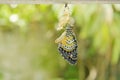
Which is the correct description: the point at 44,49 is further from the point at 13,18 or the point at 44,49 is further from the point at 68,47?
the point at 68,47

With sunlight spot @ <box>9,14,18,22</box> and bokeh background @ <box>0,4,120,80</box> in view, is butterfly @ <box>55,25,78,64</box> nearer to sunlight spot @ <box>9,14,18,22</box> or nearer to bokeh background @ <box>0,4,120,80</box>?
bokeh background @ <box>0,4,120,80</box>

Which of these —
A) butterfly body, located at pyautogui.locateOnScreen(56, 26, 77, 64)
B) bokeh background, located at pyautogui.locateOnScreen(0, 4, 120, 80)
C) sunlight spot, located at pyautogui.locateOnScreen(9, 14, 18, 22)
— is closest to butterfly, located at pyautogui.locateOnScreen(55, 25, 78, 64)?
butterfly body, located at pyautogui.locateOnScreen(56, 26, 77, 64)

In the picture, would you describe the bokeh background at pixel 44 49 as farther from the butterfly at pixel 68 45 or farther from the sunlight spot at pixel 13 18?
the butterfly at pixel 68 45

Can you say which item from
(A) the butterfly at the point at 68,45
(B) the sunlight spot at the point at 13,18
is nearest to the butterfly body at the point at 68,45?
(A) the butterfly at the point at 68,45

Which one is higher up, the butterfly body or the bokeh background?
the bokeh background

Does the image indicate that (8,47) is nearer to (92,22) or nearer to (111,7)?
(92,22)
